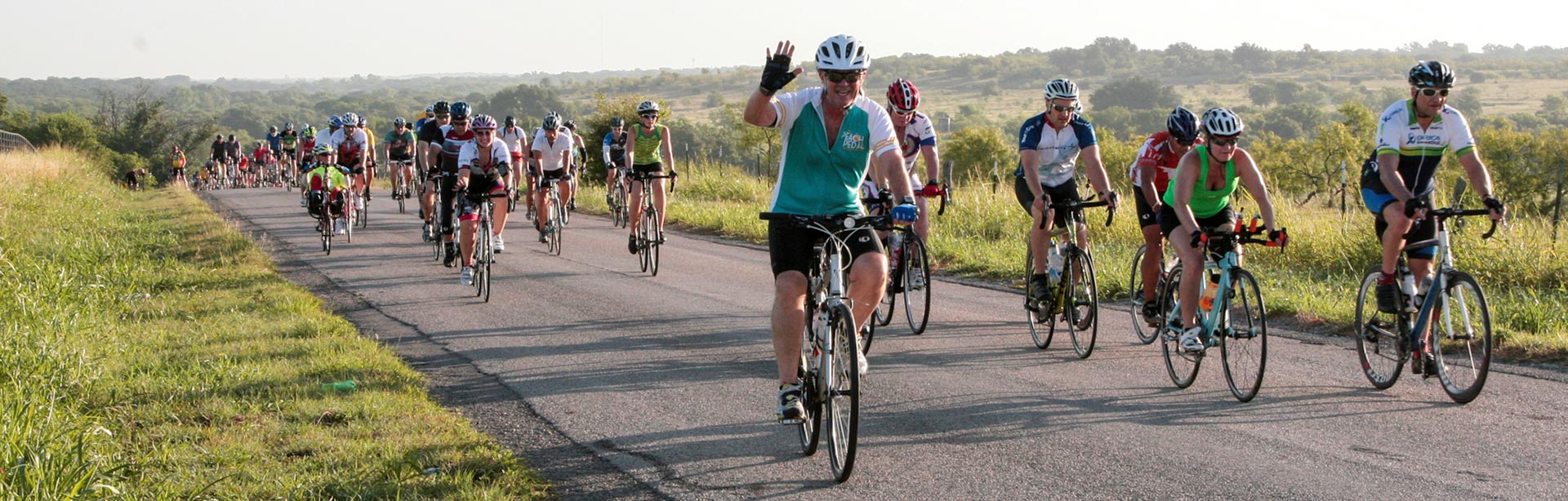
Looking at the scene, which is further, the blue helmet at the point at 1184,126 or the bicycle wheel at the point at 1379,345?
the blue helmet at the point at 1184,126

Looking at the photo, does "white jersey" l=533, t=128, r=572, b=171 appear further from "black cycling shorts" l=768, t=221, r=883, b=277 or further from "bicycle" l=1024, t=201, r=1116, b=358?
"black cycling shorts" l=768, t=221, r=883, b=277

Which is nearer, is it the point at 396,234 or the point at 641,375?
the point at 641,375

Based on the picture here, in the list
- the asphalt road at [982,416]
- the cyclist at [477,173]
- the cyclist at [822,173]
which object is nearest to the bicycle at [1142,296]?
the asphalt road at [982,416]

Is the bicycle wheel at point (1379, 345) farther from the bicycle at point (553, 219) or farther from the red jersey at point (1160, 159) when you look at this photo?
the bicycle at point (553, 219)

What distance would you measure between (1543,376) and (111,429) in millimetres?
7754

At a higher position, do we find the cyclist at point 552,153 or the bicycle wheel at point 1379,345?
the cyclist at point 552,153

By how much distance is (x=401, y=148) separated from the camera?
23391mm

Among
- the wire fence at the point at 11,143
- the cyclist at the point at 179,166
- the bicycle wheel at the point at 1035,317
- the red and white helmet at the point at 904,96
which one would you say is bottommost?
the cyclist at the point at 179,166

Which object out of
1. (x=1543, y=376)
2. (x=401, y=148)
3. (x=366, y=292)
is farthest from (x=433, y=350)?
(x=401, y=148)

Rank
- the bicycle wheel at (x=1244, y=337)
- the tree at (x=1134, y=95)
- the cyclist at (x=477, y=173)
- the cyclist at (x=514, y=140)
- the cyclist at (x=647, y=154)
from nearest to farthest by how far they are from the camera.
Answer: the bicycle wheel at (x=1244, y=337) < the cyclist at (x=477, y=173) < the cyclist at (x=647, y=154) < the cyclist at (x=514, y=140) < the tree at (x=1134, y=95)

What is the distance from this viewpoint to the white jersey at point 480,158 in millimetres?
12797

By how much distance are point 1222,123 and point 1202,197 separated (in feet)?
2.11

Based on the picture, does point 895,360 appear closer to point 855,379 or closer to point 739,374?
point 739,374

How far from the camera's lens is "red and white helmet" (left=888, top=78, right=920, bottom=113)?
897cm
